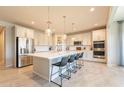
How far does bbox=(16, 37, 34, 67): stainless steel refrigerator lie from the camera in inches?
187

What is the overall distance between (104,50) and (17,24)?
18.9 ft

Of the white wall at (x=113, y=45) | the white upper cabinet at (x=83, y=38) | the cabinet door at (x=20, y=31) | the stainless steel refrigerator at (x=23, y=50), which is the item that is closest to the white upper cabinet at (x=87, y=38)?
the white upper cabinet at (x=83, y=38)

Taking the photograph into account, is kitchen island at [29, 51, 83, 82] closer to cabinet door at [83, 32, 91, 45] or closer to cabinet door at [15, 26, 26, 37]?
cabinet door at [15, 26, 26, 37]

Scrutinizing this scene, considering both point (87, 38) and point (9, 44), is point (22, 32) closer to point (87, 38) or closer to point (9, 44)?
point (9, 44)

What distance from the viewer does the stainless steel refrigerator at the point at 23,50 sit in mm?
4750

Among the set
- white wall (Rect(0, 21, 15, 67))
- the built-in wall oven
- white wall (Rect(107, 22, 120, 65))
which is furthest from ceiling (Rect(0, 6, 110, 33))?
the built-in wall oven

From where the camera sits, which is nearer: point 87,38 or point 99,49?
Answer: point 99,49

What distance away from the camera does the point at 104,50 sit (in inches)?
225

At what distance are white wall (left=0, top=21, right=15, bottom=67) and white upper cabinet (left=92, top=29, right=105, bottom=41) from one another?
17.6 ft

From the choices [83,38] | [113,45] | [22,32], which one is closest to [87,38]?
[83,38]

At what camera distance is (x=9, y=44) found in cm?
481

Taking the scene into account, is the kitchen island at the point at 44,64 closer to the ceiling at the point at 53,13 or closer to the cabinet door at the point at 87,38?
the ceiling at the point at 53,13

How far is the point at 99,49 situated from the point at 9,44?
571cm

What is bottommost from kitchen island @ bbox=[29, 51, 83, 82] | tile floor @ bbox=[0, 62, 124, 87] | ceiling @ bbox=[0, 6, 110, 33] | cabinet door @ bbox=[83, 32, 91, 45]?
tile floor @ bbox=[0, 62, 124, 87]
